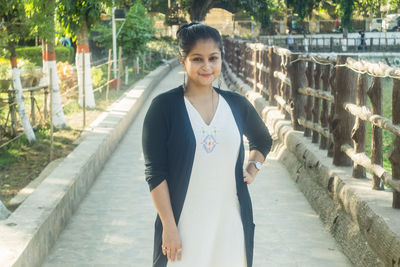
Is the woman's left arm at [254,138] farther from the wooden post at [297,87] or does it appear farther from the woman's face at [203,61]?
the wooden post at [297,87]

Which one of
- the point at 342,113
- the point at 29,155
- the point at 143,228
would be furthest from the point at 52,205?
the point at 29,155

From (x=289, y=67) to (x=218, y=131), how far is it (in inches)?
236

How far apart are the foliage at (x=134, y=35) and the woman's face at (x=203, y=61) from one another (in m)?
18.5

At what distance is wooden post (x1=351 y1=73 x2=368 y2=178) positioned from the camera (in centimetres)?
533

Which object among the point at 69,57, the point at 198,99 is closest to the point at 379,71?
the point at 198,99

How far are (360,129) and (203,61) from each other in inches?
114

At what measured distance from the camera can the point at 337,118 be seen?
5961 mm

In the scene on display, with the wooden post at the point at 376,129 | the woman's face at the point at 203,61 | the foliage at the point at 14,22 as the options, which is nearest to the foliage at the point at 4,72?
the foliage at the point at 14,22

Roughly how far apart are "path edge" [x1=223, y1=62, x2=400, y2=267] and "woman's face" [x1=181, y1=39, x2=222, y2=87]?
5.69 feet

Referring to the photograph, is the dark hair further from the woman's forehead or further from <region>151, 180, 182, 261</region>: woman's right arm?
<region>151, 180, 182, 261</region>: woman's right arm

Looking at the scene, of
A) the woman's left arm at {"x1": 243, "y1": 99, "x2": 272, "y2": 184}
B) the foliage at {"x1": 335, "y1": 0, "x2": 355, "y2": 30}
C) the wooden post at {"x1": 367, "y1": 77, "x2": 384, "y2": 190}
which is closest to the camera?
the woman's left arm at {"x1": 243, "y1": 99, "x2": 272, "y2": 184}

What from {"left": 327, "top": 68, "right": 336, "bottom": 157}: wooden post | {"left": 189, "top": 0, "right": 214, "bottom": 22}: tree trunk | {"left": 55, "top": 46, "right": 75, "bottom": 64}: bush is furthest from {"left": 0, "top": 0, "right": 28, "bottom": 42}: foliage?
{"left": 189, "top": 0, "right": 214, "bottom": 22}: tree trunk

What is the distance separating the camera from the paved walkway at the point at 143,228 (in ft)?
16.3

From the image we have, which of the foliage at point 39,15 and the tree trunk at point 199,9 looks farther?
the tree trunk at point 199,9
